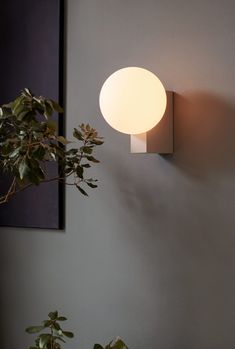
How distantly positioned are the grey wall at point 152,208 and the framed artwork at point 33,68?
51 mm

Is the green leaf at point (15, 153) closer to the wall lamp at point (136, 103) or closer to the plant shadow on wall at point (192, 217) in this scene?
the wall lamp at point (136, 103)

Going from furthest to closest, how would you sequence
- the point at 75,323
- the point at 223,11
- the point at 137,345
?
1. the point at 75,323
2. the point at 137,345
3. the point at 223,11

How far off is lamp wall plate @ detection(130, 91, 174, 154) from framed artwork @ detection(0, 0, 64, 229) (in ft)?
1.47

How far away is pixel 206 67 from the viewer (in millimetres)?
1583

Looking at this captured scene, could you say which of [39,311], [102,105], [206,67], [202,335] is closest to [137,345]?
[202,335]

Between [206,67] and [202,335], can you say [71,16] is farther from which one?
[202,335]

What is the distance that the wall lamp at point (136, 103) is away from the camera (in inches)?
58.9

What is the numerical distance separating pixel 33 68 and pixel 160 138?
67 cm

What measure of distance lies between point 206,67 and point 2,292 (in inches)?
48.9

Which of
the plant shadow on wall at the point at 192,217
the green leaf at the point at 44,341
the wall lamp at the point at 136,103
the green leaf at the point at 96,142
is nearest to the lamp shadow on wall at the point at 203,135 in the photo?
the plant shadow on wall at the point at 192,217

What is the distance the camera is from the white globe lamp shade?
1.50 m

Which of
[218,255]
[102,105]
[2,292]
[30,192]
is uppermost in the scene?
[102,105]

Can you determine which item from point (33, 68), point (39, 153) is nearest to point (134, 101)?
point (39, 153)

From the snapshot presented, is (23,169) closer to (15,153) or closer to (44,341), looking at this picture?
(15,153)
